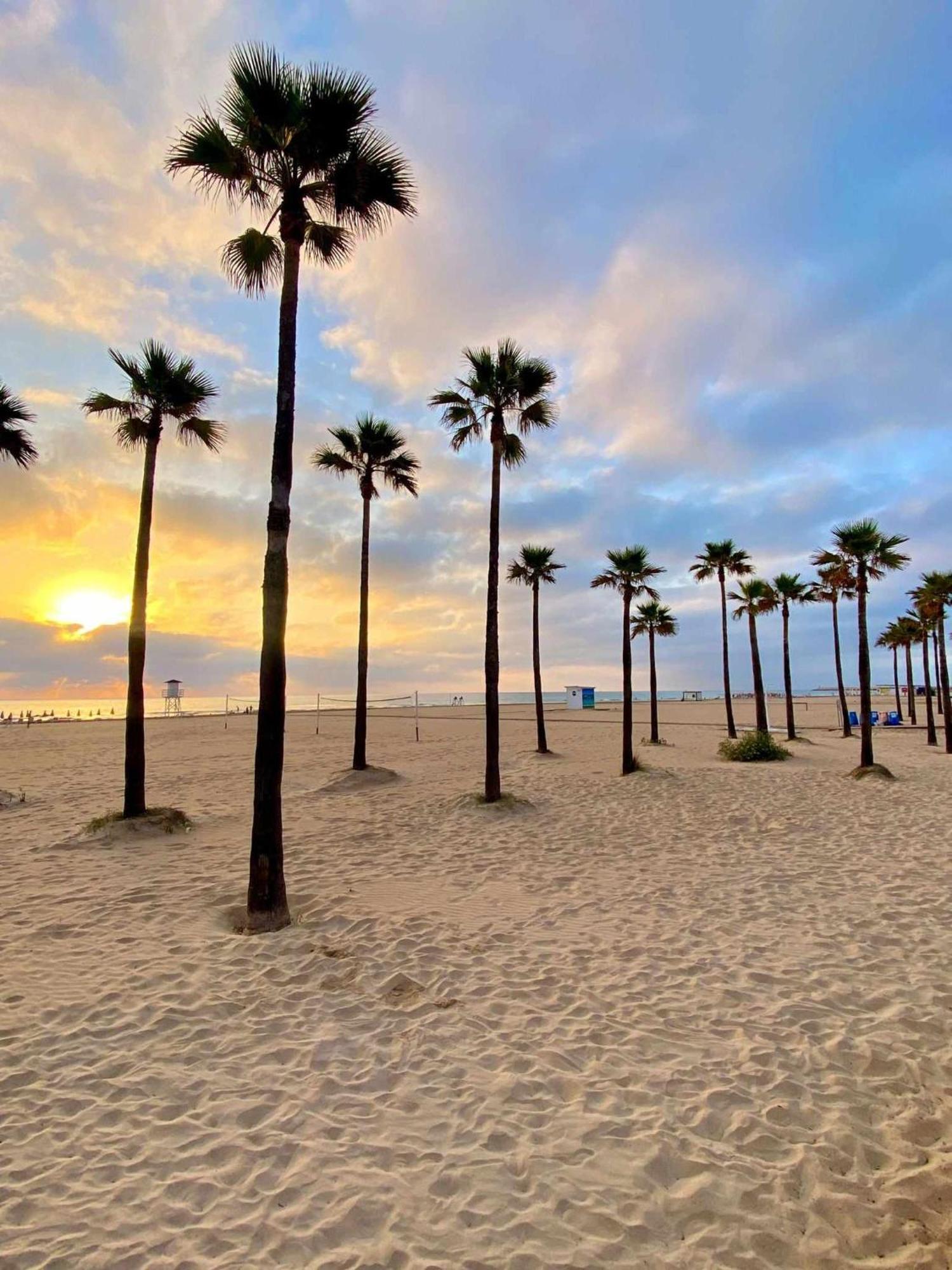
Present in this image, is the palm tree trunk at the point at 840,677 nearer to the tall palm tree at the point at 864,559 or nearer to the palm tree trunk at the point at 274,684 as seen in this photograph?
the tall palm tree at the point at 864,559

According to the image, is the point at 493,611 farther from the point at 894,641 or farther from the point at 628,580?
the point at 894,641

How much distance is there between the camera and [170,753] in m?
28.4

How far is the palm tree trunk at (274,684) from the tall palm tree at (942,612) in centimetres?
2900

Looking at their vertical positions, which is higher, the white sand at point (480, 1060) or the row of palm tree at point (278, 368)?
the row of palm tree at point (278, 368)

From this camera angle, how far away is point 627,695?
70.8ft

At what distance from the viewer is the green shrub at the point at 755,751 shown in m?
24.8

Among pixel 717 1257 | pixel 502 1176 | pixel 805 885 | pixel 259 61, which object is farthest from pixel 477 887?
pixel 259 61

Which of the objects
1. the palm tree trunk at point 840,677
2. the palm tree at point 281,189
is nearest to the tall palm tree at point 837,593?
the palm tree trunk at point 840,677

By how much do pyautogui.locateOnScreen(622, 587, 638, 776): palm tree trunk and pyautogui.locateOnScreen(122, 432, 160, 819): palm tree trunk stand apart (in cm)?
1336

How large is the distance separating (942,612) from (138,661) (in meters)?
31.9

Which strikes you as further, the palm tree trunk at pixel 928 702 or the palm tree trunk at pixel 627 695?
the palm tree trunk at pixel 928 702

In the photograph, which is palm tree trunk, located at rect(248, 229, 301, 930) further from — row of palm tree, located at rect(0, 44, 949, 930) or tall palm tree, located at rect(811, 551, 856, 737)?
tall palm tree, located at rect(811, 551, 856, 737)

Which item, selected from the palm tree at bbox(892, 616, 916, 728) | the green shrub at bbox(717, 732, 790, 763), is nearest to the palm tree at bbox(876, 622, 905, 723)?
the palm tree at bbox(892, 616, 916, 728)

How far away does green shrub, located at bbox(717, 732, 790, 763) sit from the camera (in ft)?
81.3
